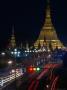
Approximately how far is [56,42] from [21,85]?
124033mm

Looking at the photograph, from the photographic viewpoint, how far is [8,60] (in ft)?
300

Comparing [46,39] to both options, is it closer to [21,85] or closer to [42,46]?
[42,46]

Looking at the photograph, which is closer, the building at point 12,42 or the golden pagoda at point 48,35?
the building at point 12,42

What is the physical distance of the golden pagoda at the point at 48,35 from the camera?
179 m

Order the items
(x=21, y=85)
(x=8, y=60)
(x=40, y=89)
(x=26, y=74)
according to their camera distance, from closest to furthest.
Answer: (x=40, y=89)
(x=21, y=85)
(x=26, y=74)
(x=8, y=60)

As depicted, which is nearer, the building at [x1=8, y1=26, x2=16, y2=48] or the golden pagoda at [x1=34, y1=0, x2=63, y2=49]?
the building at [x1=8, y1=26, x2=16, y2=48]

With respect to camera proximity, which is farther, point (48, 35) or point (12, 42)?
point (48, 35)


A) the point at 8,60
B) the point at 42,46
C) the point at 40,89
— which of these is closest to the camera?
the point at 40,89

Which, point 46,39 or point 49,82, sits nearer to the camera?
point 49,82

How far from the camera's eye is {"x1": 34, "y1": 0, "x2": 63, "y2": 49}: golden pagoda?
179 metres

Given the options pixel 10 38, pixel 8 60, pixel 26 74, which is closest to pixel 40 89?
pixel 26 74

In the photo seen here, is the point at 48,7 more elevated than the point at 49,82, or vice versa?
the point at 48,7

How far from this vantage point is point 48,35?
601 ft

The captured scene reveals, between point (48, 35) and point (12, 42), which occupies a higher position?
point (48, 35)
